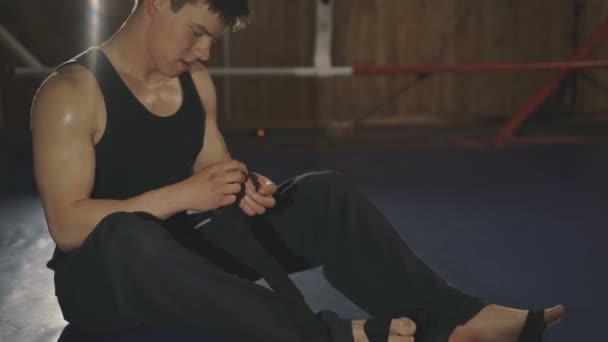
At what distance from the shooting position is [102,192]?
1.48 meters

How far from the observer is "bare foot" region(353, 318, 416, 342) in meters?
1.31

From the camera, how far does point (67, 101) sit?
1335mm

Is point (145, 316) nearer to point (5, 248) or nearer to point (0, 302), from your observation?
point (0, 302)

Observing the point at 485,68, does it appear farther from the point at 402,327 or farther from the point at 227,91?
Answer: the point at 402,327

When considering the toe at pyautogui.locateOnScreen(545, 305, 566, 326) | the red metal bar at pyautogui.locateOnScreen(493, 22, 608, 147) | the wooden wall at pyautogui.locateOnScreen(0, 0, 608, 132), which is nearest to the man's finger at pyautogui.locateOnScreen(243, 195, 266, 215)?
the toe at pyautogui.locateOnScreen(545, 305, 566, 326)

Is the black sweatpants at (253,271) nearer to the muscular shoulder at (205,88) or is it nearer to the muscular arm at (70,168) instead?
the muscular arm at (70,168)

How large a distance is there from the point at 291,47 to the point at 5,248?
3.88 m

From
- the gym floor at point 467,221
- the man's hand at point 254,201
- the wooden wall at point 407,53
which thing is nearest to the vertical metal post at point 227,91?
the wooden wall at point 407,53

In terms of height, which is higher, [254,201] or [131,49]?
[131,49]

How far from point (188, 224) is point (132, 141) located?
274 mm

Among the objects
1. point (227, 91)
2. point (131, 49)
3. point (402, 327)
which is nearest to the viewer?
point (402, 327)

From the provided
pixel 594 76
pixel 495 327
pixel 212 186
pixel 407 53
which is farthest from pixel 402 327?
pixel 594 76

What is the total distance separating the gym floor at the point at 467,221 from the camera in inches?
70.7

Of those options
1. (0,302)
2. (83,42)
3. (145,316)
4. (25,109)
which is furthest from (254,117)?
(145,316)
